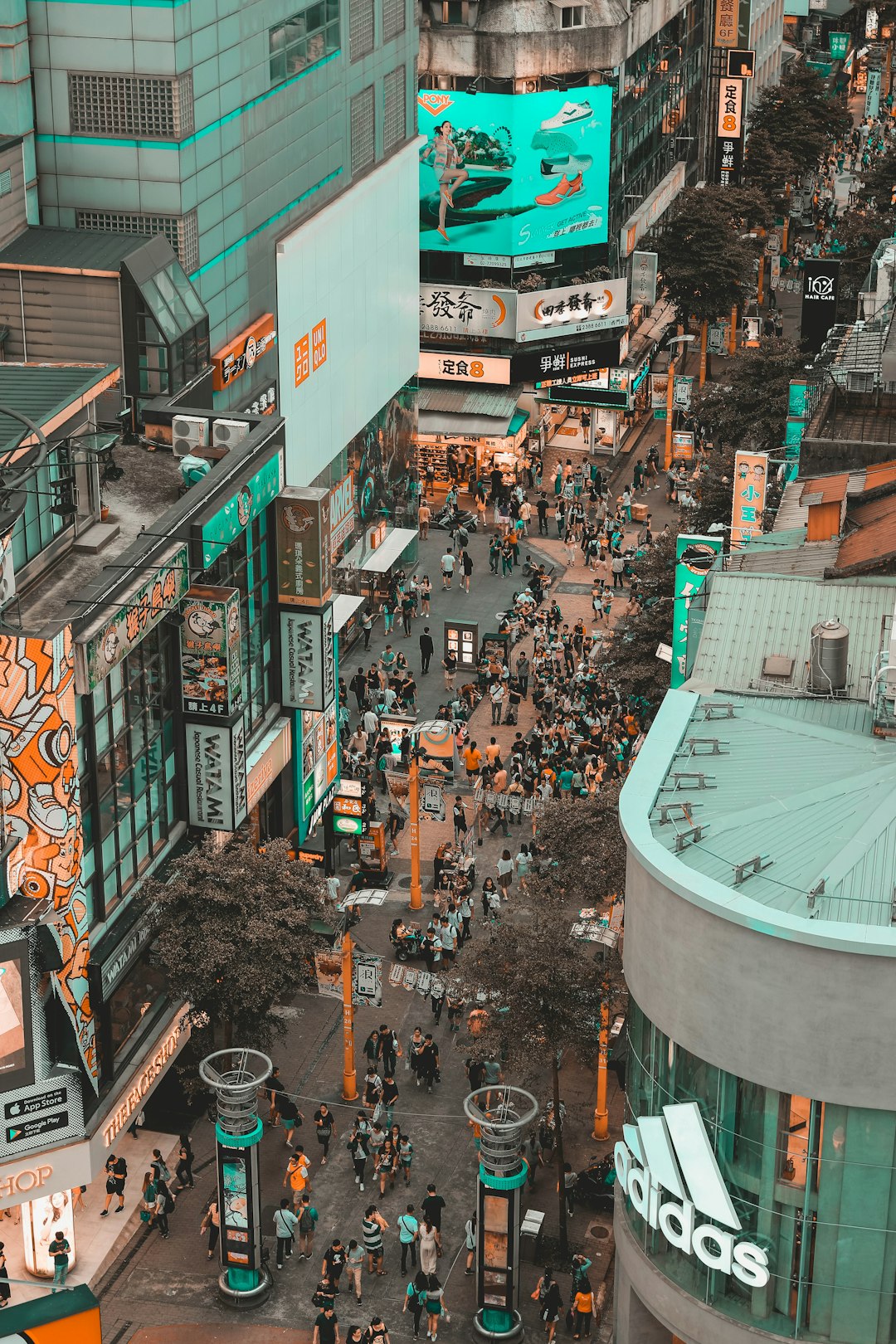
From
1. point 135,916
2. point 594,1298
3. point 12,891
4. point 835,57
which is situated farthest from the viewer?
point 835,57

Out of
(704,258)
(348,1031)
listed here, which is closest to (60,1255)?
(348,1031)

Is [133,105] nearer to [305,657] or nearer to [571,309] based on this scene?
[305,657]

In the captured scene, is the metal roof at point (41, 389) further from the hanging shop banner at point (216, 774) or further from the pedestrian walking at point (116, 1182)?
the pedestrian walking at point (116, 1182)

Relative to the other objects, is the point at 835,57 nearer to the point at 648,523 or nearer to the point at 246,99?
the point at 648,523

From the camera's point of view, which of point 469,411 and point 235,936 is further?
point 469,411

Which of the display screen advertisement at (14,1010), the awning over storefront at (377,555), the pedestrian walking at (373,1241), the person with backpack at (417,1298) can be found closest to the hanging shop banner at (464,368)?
the awning over storefront at (377,555)

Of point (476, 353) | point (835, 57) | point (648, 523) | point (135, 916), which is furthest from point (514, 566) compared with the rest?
point (835, 57)

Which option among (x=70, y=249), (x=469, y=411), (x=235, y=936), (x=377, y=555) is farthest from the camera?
(x=469, y=411)
